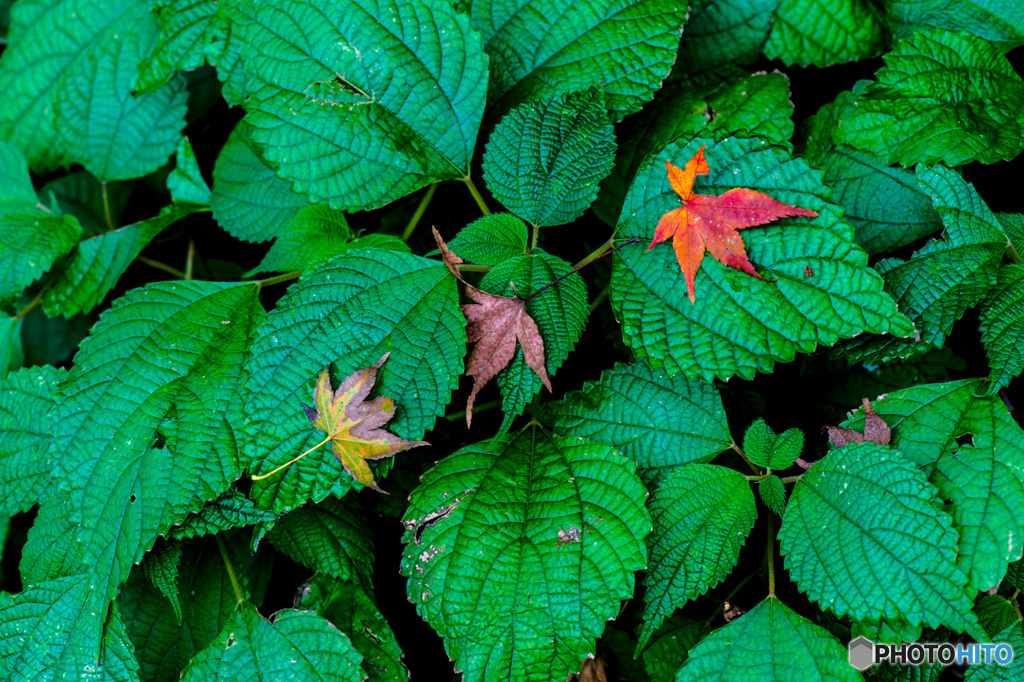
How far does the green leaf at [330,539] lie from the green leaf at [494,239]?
2.40 feet

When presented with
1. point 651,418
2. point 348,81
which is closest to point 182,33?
point 348,81

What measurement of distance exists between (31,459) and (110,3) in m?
1.45

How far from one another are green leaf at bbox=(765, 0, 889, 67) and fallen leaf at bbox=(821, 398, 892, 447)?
3.10 feet

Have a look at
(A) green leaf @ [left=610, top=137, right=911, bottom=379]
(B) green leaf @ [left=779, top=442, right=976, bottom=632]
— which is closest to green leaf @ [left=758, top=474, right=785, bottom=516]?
(B) green leaf @ [left=779, top=442, right=976, bottom=632]

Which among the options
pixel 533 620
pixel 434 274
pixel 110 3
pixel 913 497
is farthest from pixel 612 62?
pixel 110 3

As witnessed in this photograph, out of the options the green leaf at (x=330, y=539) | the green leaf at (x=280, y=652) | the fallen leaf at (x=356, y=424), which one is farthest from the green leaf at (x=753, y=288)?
the green leaf at (x=280, y=652)

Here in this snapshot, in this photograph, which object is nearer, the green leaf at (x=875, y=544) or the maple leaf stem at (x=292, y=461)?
the green leaf at (x=875, y=544)

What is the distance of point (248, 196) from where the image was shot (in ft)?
6.50

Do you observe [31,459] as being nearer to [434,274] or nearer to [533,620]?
[434,274]

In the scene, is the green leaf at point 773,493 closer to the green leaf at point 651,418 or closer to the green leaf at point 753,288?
the green leaf at point 651,418

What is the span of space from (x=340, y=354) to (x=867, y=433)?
3.72 feet

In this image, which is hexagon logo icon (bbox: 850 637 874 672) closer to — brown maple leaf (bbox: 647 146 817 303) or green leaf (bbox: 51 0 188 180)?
brown maple leaf (bbox: 647 146 817 303)

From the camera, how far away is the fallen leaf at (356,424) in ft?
4.60

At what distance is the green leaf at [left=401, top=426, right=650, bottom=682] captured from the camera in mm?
1343
